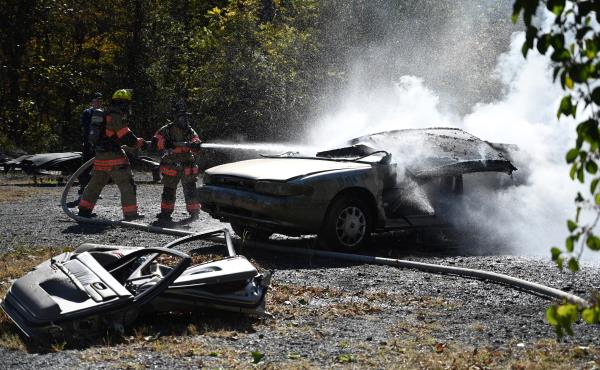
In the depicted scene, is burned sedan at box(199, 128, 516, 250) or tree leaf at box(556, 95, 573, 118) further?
burned sedan at box(199, 128, 516, 250)

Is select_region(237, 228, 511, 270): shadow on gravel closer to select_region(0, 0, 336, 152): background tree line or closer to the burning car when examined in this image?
the burning car

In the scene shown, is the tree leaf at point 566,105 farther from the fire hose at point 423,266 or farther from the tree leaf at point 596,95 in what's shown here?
the fire hose at point 423,266

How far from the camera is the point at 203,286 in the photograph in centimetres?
580

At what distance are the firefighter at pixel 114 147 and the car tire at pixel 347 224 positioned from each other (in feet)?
12.9

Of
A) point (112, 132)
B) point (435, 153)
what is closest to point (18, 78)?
point (112, 132)

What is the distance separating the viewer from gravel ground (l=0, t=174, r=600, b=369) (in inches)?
195

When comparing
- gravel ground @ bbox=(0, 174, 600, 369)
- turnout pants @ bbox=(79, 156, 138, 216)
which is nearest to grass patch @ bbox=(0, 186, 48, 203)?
turnout pants @ bbox=(79, 156, 138, 216)

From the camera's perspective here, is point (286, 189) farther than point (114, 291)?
Yes

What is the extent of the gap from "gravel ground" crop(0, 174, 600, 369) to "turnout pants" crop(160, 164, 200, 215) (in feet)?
10.4

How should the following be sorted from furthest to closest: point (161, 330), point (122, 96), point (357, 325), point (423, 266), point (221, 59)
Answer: point (221, 59) → point (122, 96) → point (423, 266) → point (357, 325) → point (161, 330)

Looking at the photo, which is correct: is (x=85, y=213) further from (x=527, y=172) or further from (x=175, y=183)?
(x=527, y=172)

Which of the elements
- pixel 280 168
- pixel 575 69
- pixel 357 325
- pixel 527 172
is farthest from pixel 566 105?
pixel 527 172

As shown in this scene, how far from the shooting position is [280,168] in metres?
9.17

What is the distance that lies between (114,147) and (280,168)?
367 cm
